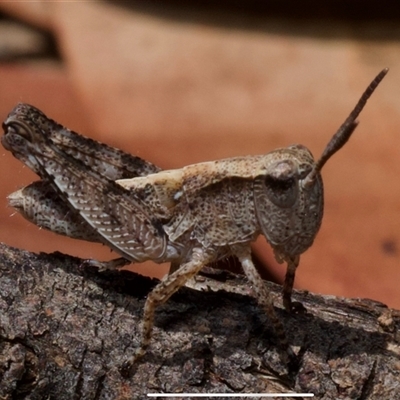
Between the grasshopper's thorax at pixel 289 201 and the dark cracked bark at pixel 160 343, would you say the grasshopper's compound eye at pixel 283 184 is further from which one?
the dark cracked bark at pixel 160 343

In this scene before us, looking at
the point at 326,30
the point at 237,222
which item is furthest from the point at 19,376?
the point at 326,30

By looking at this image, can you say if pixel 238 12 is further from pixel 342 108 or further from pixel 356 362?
pixel 356 362

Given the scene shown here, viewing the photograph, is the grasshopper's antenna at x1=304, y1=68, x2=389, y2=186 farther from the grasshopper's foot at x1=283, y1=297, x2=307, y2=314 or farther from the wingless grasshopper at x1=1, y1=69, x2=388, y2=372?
the grasshopper's foot at x1=283, y1=297, x2=307, y2=314

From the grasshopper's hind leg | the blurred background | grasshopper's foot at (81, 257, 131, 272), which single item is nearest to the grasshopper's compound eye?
the grasshopper's hind leg

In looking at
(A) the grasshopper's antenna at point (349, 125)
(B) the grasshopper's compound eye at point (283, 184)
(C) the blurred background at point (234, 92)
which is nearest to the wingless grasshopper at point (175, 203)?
(B) the grasshopper's compound eye at point (283, 184)

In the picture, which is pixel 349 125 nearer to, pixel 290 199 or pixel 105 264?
pixel 290 199
